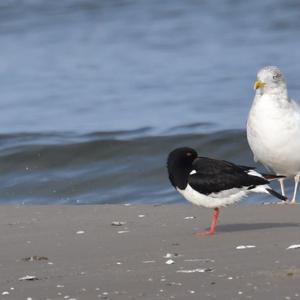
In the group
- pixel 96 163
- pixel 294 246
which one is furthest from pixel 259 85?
pixel 96 163

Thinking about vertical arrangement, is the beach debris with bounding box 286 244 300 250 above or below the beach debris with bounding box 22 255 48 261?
above

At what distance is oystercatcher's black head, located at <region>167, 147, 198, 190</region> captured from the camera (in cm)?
692

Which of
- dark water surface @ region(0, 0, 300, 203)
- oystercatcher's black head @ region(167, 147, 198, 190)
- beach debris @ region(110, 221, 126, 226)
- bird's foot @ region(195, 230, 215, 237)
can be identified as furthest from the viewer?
dark water surface @ region(0, 0, 300, 203)

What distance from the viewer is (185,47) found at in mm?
19406

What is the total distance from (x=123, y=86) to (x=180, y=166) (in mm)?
9560

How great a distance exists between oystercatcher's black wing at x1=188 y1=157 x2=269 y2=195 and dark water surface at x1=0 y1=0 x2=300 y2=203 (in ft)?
9.60

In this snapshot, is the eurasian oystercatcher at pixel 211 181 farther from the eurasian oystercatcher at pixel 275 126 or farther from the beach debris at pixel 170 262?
the eurasian oystercatcher at pixel 275 126

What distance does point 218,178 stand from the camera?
272 inches

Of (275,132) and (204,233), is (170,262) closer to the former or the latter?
(204,233)

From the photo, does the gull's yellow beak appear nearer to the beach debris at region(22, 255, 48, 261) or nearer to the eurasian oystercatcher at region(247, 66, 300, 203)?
the eurasian oystercatcher at region(247, 66, 300, 203)

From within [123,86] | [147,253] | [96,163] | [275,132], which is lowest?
[96,163]

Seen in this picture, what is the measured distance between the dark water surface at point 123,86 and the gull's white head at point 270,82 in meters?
1.51

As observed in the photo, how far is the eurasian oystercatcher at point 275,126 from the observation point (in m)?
8.52

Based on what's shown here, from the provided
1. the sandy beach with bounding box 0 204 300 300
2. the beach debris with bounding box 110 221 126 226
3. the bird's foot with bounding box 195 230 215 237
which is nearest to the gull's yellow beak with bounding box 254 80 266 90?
the sandy beach with bounding box 0 204 300 300
